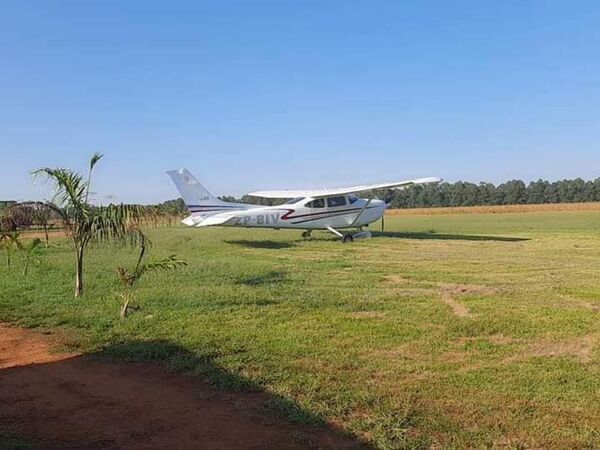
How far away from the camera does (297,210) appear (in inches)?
897

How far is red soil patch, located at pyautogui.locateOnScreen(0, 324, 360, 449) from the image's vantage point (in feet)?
12.6

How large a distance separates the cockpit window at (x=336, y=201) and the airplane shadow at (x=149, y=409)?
17.8 metres

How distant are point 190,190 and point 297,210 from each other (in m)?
4.77

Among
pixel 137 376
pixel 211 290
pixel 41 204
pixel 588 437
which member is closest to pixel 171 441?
pixel 137 376

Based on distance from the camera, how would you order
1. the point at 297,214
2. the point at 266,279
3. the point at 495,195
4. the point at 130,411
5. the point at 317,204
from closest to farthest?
the point at 130,411 → the point at 266,279 → the point at 297,214 → the point at 317,204 → the point at 495,195

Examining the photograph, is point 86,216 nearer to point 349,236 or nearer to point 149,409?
point 149,409

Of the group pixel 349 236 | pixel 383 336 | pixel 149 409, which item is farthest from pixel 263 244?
pixel 149 409

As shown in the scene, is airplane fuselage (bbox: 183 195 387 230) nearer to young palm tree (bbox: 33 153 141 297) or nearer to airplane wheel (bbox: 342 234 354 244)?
airplane wheel (bbox: 342 234 354 244)

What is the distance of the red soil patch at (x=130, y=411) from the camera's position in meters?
3.83

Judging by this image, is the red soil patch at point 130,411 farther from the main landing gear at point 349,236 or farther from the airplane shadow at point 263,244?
the main landing gear at point 349,236

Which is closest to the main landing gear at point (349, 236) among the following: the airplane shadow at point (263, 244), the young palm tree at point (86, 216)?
the airplane shadow at point (263, 244)

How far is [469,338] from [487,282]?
4.58 metres

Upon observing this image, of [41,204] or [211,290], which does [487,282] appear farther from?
[41,204]

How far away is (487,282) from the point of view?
1072 centimetres
